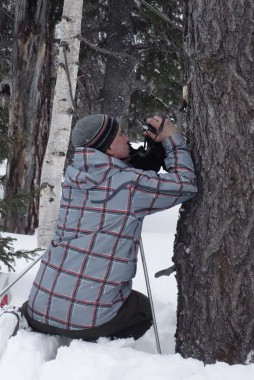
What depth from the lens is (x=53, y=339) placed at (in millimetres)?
2961

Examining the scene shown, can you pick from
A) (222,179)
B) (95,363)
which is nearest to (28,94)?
(222,179)

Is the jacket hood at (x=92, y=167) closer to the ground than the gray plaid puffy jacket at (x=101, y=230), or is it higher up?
higher up

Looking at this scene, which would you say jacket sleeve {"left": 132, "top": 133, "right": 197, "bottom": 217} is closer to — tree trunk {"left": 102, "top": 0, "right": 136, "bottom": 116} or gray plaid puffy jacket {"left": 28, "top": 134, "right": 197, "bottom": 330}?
gray plaid puffy jacket {"left": 28, "top": 134, "right": 197, "bottom": 330}

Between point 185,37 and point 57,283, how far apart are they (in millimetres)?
1624

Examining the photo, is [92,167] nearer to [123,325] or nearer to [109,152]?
[109,152]

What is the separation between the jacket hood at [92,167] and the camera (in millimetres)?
2789

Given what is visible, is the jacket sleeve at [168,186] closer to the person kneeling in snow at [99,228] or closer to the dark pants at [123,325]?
the person kneeling in snow at [99,228]

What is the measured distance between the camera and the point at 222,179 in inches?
103

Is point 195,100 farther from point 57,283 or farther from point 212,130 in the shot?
point 57,283

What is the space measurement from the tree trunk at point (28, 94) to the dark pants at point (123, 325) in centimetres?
574

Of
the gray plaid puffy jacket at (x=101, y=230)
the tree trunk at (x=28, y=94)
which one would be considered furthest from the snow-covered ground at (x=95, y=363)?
the tree trunk at (x=28, y=94)

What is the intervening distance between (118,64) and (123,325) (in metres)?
7.69

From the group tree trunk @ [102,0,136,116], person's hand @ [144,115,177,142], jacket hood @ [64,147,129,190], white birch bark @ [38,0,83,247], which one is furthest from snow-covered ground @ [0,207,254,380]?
tree trunk @ [102,0,136,116]

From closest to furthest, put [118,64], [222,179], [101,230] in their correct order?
[222,179]
[101,230]
[118,64]
